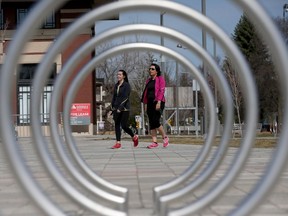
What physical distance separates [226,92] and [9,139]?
1818 mm

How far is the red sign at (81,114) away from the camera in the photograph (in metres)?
31.9

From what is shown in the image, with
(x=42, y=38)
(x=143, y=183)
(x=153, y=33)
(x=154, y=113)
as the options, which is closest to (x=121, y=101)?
(x=154, y=113)

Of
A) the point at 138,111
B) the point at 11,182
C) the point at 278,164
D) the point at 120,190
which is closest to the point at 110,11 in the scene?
the point at 278,164

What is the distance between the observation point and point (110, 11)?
366 centimetres

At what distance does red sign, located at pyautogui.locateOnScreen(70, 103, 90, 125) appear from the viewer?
31.9 m

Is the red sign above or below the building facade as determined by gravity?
below

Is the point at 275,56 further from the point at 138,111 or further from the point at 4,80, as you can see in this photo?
the point at 138,111

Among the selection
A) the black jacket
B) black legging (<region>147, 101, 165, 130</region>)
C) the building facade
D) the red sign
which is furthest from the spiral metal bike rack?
the red sign

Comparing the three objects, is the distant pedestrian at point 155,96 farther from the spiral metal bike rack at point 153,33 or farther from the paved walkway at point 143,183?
the spiral metal bike rack at point 153,33

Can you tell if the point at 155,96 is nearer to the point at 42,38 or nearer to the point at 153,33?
the point at 153,33

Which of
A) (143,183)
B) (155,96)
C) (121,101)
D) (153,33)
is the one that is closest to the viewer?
(153,33)

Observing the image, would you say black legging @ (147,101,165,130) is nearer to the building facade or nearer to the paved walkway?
the paved walkway

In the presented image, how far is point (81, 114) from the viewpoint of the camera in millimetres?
32188

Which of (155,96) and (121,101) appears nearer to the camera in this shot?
(155,96)
